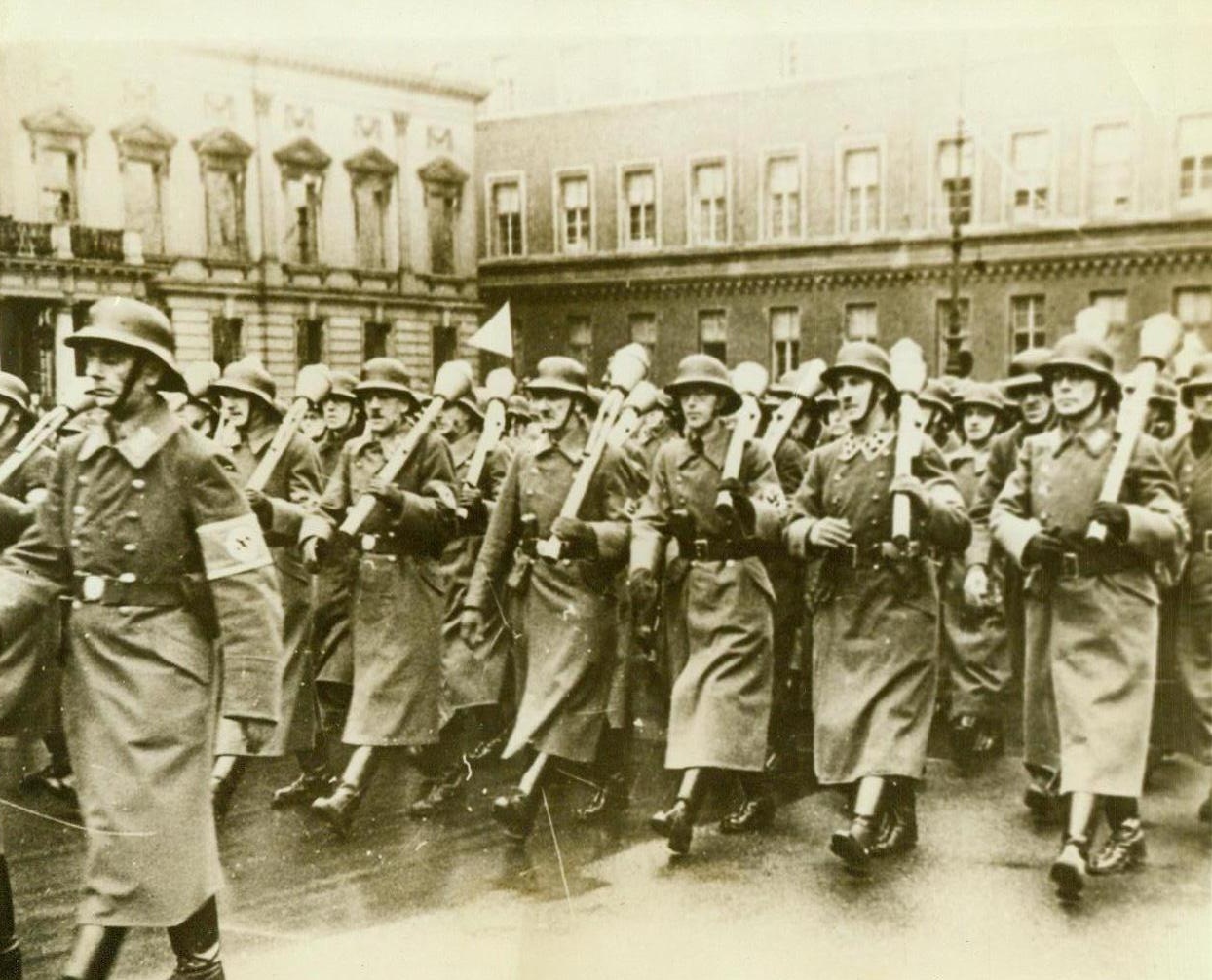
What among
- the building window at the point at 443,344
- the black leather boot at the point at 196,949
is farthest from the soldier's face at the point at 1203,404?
the black leather boot at the point at 196,949

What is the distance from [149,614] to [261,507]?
7.94ft

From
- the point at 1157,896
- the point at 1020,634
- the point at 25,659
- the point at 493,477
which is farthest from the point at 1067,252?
the point at 25,659

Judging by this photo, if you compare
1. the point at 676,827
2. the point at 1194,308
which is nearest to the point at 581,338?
the point at 1194,308

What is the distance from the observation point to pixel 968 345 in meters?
9.83

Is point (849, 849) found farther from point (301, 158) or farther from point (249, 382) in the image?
point (301, 158)

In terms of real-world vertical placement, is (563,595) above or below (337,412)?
below

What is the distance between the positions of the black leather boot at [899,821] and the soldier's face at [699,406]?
1852 mm

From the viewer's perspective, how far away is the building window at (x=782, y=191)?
7.55 metres

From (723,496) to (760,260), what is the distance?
12.4 ft

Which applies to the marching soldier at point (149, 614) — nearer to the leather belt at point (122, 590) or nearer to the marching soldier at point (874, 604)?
the leather belt at point (122, 590)

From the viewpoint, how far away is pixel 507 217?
27.9ft

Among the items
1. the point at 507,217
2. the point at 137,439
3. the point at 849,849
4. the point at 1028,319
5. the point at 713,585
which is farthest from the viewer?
the point at 1028,319

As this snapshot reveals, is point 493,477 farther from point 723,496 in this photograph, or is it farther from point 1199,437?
point 1199,437

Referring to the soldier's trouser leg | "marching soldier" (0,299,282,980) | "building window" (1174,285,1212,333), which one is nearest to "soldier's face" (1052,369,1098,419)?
"building window" (1174,285,1212,333)
